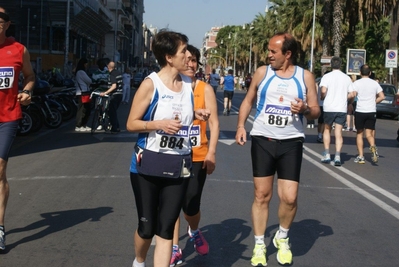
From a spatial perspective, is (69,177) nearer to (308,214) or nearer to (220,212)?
(220,212)

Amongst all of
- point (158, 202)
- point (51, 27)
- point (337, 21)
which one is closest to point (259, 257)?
point (158, 202)

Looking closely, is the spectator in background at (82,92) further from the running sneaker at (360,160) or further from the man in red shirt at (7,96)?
the man in red shirt at (7,96)

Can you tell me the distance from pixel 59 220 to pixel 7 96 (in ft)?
5.65

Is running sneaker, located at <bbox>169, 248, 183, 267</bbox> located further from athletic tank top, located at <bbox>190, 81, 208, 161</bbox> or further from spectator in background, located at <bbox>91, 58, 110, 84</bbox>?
spectator in background, located at <bbox>91, 58, 110, 84</bbox>

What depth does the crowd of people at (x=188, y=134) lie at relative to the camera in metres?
4.61

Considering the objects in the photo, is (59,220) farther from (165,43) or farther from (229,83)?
(229,83)

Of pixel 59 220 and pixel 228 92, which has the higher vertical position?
pixel 228 92

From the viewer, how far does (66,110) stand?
20.7 meters

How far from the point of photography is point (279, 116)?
5.92 meters

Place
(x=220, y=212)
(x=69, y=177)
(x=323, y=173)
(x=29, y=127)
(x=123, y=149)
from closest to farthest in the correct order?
(x=220, y=212), (x=69, y=177), (x=323, y=173), (x=123, y=149), (x=29, y=127)

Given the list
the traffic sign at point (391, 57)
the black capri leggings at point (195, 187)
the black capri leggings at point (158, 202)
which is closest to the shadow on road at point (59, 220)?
the black capri leggings at point (195, 187)

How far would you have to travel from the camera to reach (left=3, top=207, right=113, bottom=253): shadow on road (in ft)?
22.1

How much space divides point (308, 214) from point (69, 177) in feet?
12.7

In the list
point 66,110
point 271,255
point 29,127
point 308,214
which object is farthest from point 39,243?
point 66,110
